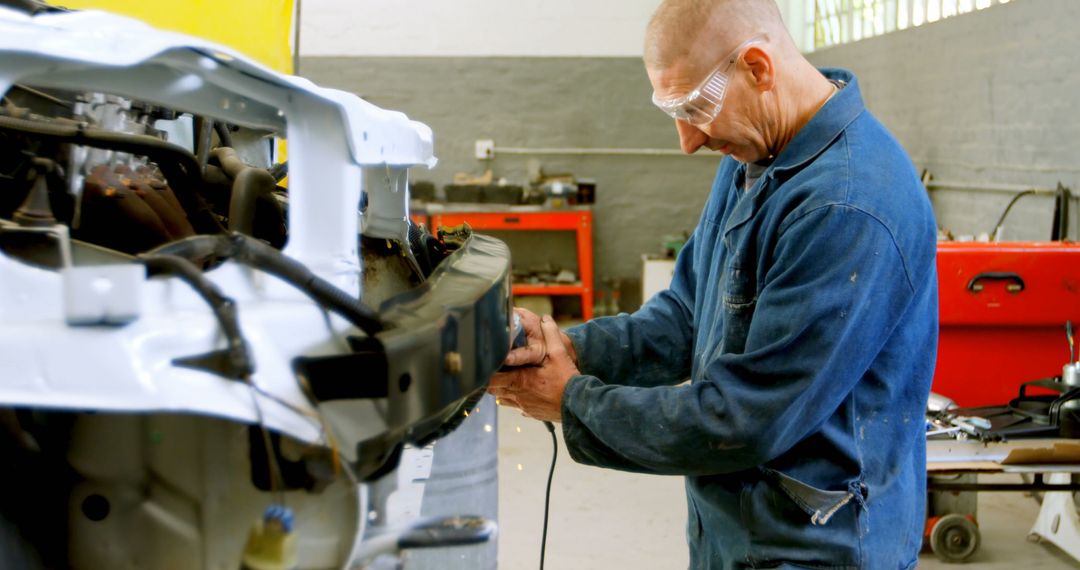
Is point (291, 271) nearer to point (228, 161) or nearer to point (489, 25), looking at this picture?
point (228, 161)

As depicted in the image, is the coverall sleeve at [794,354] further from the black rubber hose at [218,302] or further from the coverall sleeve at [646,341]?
the black rubber hose at [218,302]

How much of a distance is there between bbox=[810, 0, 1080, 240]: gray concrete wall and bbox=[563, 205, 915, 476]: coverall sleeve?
415cm

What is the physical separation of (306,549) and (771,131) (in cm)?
110

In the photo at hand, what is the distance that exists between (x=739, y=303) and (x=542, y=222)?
7.12m

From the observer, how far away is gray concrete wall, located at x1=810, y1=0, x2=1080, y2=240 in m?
5.24

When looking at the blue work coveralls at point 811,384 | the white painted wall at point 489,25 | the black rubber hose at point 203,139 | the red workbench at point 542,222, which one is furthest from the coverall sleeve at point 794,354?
the white painted wall at point 489,25

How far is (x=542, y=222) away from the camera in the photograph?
890 cm

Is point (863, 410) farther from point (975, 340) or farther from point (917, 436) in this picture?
point (975, 340)

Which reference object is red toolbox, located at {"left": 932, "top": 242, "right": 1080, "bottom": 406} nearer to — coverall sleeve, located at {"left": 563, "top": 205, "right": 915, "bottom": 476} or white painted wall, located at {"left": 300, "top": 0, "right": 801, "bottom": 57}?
coverall sleeve, located at {"left": 563, "top": 205, "right": 915, "bottom": 476}

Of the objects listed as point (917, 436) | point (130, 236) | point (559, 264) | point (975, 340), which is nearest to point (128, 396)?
point (130, 236)

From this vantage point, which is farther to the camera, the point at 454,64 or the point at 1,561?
the point at 454,64

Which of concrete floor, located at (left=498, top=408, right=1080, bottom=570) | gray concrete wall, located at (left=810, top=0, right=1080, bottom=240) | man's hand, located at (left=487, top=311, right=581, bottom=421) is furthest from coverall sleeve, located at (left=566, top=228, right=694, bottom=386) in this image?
gray concrete wall, located at (left=810, top=0, right=1080, bottom=240)

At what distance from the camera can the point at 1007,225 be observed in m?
5.85

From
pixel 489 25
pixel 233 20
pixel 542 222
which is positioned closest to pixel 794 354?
pixel 233 20
